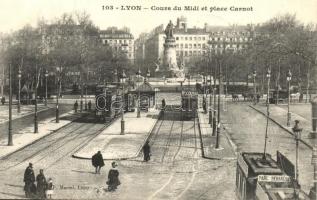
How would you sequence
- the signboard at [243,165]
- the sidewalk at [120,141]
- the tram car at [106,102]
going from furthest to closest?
the tram car at [106,102] → the sidewalk at [120,141] → the signboard at [243,165]

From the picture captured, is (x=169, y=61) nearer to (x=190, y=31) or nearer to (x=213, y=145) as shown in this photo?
(x=190, y=31)

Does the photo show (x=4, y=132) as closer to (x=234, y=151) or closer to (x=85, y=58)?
(x=234, y=151)

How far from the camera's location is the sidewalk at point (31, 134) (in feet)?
94.8

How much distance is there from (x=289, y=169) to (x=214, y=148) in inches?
543

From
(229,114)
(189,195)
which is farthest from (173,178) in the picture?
(229,114)

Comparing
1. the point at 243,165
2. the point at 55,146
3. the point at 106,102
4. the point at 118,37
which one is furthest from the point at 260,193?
the point at 118,37

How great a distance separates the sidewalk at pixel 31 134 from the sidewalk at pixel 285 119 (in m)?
15.2

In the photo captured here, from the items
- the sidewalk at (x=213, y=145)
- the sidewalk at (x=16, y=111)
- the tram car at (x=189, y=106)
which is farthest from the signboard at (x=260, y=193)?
the sidewalk at (x=16, y=111)

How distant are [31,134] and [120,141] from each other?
6372 millimetres

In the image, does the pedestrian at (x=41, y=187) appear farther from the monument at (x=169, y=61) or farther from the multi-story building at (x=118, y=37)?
the multi-story building at (x=118, y=37)

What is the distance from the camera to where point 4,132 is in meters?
35.6

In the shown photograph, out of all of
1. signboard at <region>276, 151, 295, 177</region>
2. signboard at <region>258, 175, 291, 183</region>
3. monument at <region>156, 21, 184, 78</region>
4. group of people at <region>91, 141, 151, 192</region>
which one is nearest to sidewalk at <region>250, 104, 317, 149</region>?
group of people at <region>91, 141, 151, 192</region>

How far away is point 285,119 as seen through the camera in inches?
1709

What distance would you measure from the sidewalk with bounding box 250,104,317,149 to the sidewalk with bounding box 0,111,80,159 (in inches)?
598
